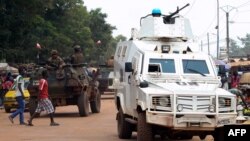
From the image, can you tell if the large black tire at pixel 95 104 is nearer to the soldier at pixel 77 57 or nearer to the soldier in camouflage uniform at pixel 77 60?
the soldier in camouflage uniform at pixel 77 60

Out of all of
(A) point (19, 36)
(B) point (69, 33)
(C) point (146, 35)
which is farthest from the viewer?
(B) point (69, 33)

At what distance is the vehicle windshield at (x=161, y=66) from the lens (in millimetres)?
11875

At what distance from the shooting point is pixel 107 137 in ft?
44.0

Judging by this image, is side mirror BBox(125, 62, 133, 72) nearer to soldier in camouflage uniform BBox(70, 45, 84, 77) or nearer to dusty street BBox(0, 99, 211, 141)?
dusty street BBox(0, 99, 211, 141)

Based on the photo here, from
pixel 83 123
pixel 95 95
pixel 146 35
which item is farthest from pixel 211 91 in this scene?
pixel 95 95

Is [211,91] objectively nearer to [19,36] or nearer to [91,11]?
[19,36]

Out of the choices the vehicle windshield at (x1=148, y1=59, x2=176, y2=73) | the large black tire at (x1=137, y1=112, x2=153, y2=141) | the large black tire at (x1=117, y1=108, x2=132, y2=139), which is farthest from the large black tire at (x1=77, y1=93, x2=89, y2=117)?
the large black tire at (x1=137, y1=112, x2=153, y2=141)

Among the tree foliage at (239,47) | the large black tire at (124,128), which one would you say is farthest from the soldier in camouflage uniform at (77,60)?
the tree foliage at (239,47)

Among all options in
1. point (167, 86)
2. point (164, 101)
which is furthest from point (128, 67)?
point (164, 101)

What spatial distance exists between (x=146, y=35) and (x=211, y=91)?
274 cm

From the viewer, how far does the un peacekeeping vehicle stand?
10.4 meters

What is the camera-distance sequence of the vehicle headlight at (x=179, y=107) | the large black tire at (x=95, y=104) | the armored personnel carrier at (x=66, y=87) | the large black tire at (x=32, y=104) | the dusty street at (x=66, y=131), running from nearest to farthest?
the vehicle headlight at (x=179, y=107), the dusty street at (x=66, y=131), the large black tire at (x=32, y=104), the armored personnel carrier at (x=66, y=87), the large black tire at (x=95, y=104)

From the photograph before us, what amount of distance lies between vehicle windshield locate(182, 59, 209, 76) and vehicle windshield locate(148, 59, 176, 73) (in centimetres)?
27

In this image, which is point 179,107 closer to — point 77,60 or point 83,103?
point 83,103
